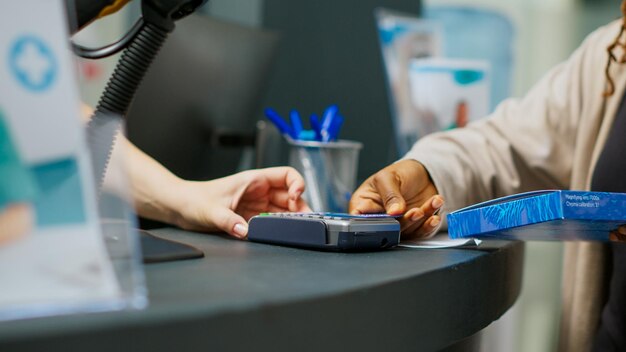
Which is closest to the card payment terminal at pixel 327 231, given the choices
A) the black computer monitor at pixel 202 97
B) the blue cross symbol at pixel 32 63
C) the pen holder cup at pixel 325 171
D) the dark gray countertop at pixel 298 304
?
the dark gray countertop at pixel 298 304

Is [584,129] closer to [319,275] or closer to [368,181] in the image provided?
[368,181]

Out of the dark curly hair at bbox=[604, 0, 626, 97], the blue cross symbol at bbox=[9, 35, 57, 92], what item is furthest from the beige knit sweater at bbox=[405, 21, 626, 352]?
the blue cross symbol at bbox=[9, 35, 57, 92]

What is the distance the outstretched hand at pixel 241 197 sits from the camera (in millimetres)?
808

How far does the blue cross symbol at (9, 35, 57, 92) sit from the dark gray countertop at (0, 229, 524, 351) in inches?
4.9

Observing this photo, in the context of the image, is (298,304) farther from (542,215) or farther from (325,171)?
(325,171)

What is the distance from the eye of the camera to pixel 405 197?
882mm

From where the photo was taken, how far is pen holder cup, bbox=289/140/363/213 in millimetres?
1174

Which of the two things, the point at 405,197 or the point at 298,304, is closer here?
the point at 298,304

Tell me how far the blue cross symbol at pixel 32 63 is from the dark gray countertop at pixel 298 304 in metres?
0.13

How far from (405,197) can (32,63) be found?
1.90 feet

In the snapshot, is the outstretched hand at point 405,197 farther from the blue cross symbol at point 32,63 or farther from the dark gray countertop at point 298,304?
the blue cross symbol at point 32,63

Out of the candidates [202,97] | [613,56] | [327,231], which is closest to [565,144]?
[613,56]

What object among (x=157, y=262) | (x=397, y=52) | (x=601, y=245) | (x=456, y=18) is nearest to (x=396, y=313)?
(x=157, y=262)

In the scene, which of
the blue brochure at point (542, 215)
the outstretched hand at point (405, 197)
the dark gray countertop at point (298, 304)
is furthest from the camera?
the outstretched hand at point (405, 197)
